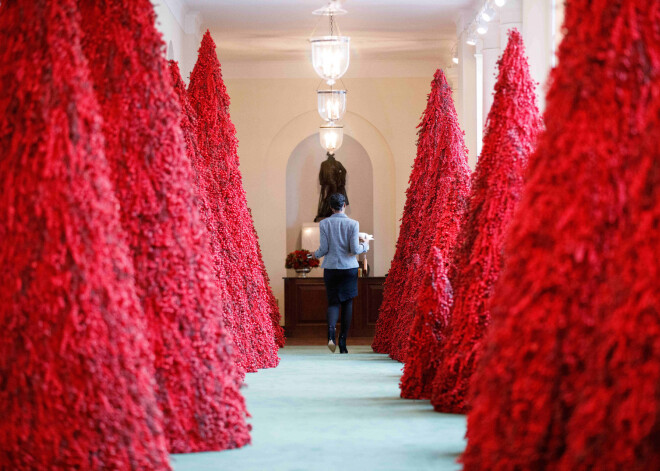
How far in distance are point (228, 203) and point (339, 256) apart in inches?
87.3

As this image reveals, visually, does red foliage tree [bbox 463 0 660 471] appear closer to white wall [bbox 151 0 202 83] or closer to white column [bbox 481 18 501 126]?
Answer: white column [bbox 481 18 501 126]

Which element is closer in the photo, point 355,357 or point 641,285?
point 641,285

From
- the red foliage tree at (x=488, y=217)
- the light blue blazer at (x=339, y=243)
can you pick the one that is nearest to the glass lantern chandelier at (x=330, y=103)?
the light blue blazer at (x=339, y=243)

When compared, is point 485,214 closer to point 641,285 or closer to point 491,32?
point 641,285

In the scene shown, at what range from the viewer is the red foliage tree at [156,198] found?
3830 millimetres

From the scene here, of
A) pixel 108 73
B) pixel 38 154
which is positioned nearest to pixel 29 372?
pixel 38 154

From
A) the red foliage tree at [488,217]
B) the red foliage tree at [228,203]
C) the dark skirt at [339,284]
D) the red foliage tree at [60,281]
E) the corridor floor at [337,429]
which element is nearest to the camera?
the red foliage tree at [60,281]

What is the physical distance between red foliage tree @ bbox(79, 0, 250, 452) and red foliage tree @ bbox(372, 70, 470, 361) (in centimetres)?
345

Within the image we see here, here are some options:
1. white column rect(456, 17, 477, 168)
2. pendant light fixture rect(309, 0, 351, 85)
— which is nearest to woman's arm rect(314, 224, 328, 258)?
pendant light fixture rect(309, 0, 351, 85)

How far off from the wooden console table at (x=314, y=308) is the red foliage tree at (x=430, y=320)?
894 centimetres

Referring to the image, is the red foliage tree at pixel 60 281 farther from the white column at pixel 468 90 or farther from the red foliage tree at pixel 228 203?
the white column at pixel 468 90

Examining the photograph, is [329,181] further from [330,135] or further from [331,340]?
→ [331,340]

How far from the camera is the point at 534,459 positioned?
2.78m

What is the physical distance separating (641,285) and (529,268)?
1.38 ft
